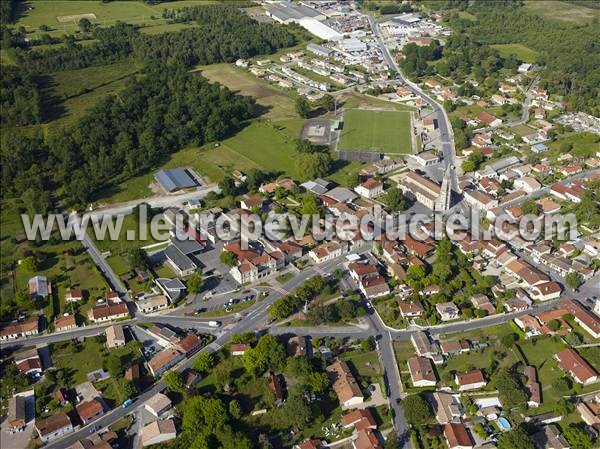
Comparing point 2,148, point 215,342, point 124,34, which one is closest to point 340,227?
point 215,342

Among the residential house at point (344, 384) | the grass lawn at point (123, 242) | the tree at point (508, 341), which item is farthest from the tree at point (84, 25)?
the tree at point (508, 341)

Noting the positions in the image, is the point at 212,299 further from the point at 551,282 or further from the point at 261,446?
the point at 551,282

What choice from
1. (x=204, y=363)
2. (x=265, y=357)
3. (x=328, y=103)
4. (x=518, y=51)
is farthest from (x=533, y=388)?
(x=518, y=51)

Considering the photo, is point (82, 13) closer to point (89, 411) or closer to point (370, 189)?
point (370, 189)

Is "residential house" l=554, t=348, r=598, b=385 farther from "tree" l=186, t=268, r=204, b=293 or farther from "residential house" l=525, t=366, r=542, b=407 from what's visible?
"tree" l=186, t=268, r=204, b=293

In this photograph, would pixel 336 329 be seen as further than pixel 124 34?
No

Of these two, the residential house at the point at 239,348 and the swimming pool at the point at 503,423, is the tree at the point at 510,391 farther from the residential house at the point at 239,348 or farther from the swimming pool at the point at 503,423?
the residential house at the point at 239,348

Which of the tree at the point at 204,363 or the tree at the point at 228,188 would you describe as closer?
the tree at the point at 204,363
